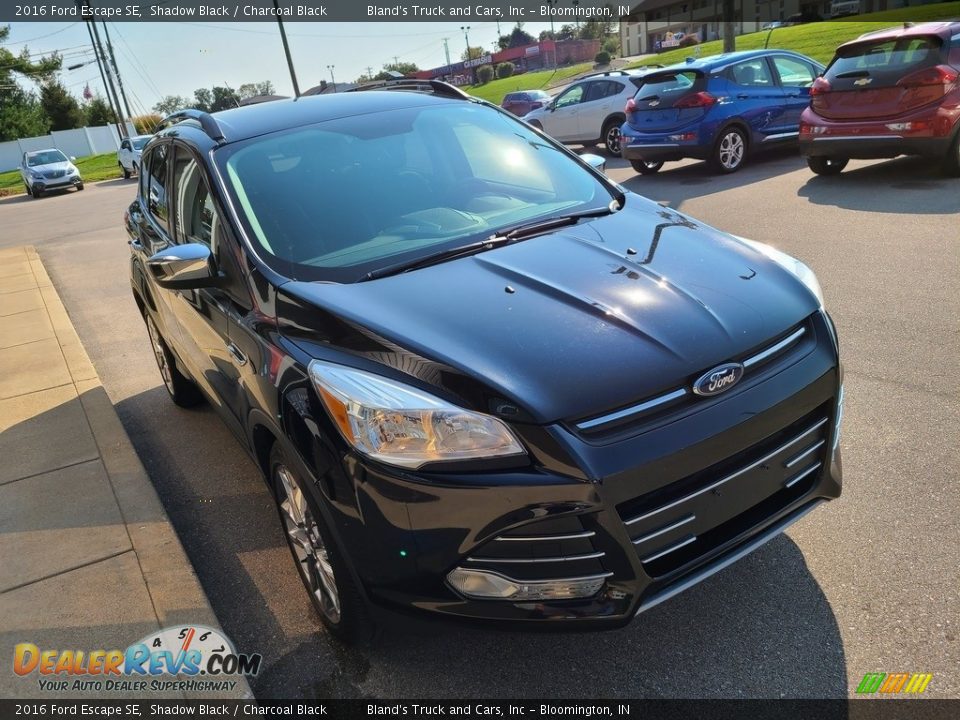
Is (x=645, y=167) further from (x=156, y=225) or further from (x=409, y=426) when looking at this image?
(x=409, y=426)

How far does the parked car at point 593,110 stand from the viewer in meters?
14.5

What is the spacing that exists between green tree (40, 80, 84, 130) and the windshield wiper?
75.9 m

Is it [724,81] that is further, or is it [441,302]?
[724,81]

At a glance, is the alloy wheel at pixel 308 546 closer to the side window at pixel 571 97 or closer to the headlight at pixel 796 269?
the headlight at pixel 796 269

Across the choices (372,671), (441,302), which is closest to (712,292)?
(441,302)

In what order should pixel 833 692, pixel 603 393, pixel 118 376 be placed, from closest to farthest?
pixel 603 393 < pixel 833 692 < pixel 118 376

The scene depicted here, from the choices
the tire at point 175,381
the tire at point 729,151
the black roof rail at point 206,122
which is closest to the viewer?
the black roof rail at point 206,122

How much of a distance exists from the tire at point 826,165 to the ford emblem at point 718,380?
28.5 feet

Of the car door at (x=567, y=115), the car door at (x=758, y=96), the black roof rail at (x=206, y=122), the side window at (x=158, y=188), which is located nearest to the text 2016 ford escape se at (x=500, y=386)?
the black roof rail at (x=206, y=122)

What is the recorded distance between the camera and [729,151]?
11.0 m

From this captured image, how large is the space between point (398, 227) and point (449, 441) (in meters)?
1.32

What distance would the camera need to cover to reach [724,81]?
10.9m

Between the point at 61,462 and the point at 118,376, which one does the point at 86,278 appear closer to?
the point at 118,376

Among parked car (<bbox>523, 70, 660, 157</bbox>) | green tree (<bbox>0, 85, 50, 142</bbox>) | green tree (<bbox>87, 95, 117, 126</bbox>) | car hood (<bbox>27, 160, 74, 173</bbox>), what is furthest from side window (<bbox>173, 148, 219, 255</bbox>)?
green tree (<bbox>87, 95, 117, 126</bbox>)
